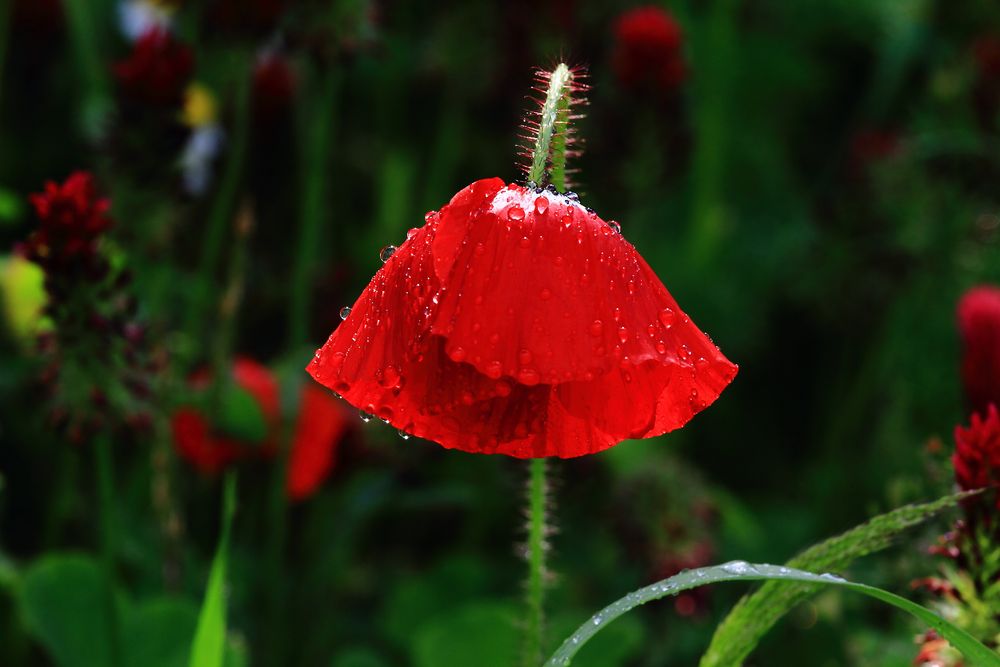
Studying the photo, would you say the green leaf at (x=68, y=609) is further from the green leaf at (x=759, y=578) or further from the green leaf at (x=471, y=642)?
the green leaf at (x=759, y=578)

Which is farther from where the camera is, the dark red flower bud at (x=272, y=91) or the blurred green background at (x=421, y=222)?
the dark red flower bud at (x=272, y=91)

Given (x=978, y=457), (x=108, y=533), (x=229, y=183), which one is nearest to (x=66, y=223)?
(x=108, y=533)

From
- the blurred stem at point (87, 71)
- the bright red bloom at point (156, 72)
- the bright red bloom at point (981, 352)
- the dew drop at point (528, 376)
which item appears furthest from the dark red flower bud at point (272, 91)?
the dew drop at point (528, 376)

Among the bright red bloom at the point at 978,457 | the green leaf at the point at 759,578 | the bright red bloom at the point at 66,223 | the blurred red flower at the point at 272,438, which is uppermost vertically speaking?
the blurred red flower at the point at 272,438

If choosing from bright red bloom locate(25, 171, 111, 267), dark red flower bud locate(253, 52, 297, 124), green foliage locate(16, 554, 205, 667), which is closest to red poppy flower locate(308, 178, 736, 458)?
bright red bloom locate(25, 171, 111, 267)

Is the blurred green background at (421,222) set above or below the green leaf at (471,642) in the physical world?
above

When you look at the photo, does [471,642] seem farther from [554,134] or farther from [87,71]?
[87,71]
